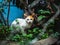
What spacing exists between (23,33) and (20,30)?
113 mm

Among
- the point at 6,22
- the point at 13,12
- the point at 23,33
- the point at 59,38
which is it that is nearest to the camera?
the point at 59,38

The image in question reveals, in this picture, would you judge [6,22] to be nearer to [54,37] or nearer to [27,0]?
[27,0]

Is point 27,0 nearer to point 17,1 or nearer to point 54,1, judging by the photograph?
point 17,1

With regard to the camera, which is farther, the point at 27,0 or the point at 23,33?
Answer: the point at 27,0

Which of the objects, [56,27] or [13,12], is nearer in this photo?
[56,27]

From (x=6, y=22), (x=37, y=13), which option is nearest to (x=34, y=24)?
(x=37, y=13)

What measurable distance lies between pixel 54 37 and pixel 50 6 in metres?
0.94

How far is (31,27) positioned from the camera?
15.3 ft

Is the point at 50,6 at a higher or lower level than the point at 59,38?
higher

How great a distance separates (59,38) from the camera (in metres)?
4.10

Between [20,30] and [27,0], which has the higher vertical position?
[27,0]

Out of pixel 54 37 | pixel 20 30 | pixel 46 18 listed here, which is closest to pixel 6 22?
pixel 20 30

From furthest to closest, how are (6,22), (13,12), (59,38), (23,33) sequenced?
(13,12), (6,22), (23,33), (59,38)

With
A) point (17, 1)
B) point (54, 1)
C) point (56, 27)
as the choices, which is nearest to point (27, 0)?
point (17, 1)
